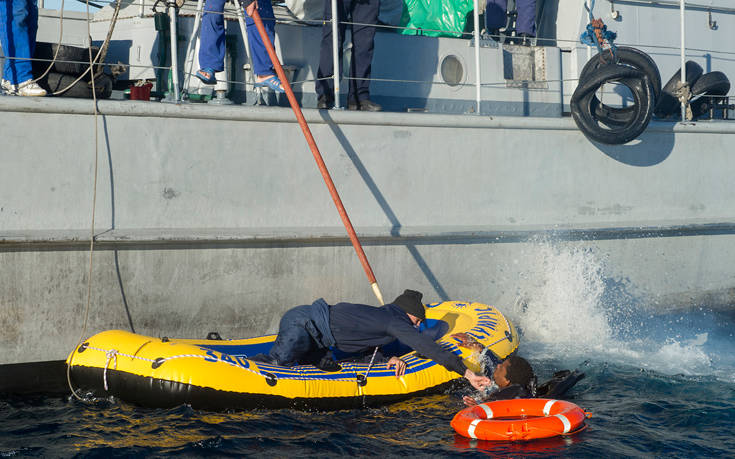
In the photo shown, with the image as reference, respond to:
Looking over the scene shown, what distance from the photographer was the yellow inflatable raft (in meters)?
5.41

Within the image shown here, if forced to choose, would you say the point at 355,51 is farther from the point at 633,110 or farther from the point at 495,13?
the point at 633,110

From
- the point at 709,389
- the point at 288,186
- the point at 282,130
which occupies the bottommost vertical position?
the point at 709,389

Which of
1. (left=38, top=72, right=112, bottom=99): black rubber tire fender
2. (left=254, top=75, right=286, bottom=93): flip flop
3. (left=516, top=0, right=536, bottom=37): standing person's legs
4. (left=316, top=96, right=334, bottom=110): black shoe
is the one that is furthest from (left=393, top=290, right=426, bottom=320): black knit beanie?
(left=516, top=0, right=536, bottom=37): standing person's legs

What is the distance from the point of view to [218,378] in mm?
5453

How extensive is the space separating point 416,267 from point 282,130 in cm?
187

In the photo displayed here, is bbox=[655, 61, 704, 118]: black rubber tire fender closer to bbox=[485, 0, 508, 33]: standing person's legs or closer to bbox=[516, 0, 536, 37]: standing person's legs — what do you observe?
bbox=[516, 0, 536, 37]: standing person's legs

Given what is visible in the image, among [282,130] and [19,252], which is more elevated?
[282,130]

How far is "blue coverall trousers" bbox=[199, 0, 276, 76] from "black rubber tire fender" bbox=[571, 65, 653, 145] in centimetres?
320

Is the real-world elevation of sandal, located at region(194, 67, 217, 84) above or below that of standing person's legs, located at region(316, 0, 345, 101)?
below

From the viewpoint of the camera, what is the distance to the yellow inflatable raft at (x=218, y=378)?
5.41 metres

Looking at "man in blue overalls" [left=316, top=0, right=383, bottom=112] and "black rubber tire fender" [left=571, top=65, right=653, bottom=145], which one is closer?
"man in blue overalls" [left=316, top=0, right=383, bottom=112]

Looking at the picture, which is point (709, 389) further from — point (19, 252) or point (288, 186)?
point (19, 252)

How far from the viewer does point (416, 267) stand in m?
7.21

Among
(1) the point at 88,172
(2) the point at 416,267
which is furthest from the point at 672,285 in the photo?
(1) the point at 88,172
